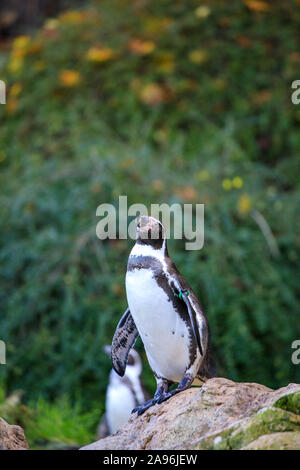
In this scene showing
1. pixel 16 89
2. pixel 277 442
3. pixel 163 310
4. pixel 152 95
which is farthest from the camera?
Answer: pixel 16 89

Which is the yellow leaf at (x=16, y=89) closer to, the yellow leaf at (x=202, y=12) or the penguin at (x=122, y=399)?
the yellow leaf at (x=202, y=12)

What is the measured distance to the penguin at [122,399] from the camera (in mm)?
4980

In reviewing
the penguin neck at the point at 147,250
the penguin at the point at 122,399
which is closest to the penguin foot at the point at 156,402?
the penguin neck at the point at 147,250

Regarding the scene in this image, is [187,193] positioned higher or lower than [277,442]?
higher

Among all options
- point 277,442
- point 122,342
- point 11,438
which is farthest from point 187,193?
point 277,442

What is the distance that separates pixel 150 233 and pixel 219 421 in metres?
0.88

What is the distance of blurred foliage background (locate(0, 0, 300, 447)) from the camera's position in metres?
6.01

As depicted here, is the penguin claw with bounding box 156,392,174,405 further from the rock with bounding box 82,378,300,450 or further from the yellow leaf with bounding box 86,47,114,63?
the yellow leaf with bounding box 86,47,114,63

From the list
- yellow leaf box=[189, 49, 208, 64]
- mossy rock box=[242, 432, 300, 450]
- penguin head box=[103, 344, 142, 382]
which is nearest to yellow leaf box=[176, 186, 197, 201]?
penguin head box=[103, 344, 142, 382]

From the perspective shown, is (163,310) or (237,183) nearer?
(163,310)

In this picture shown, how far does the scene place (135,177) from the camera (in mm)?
6648

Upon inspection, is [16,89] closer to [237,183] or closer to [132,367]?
[237,183]

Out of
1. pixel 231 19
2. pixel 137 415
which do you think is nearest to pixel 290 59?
pixel 231 19

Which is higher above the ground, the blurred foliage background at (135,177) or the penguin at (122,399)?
the blurred foliage background at (135,177)
